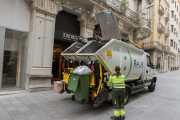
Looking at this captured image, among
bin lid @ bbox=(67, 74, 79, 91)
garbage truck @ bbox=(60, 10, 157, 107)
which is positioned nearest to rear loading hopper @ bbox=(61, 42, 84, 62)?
garbage truck @ bbox=(60, 10, 157, 107)

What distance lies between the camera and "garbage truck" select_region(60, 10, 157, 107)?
3.98m

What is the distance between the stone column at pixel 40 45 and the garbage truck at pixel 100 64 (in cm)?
243

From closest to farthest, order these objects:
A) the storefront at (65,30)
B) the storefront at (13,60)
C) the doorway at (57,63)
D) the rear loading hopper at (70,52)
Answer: the rear loading hopper at (70,52)
the storefront at (13,60)
the storefront at (65,30)
the doorway at (57,63)

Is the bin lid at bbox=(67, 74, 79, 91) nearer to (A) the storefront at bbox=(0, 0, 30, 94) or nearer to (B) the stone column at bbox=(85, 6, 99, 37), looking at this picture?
(A) the storefront at bbox=(0, 0, 30, 94)

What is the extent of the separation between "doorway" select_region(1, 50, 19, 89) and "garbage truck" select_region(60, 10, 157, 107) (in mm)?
3574

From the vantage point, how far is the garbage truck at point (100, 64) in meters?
3.98

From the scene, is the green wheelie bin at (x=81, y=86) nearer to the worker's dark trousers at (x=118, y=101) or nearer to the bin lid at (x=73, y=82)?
the bin lid at (x=73, y=82)

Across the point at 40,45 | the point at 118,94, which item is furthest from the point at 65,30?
the point at 118,94

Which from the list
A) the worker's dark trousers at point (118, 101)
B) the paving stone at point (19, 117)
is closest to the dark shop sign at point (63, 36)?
the paving stone at point (19, 117)

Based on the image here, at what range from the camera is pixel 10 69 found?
→ 6816 millimetres

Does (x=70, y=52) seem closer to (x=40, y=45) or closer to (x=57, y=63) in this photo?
(x=40, y=45)

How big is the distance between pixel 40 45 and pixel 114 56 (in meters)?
4.47

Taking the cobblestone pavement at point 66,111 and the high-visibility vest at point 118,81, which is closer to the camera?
the high-visibility vest at point 118,81

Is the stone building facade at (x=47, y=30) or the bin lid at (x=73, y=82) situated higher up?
the stone building facade at (x=47, y=30)
